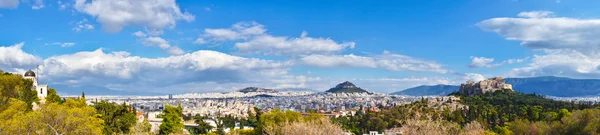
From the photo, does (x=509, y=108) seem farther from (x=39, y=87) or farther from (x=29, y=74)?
(x=29, y=74)

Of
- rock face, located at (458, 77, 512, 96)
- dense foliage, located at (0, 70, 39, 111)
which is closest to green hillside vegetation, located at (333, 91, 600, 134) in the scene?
rock face, located at (458, 77, 512, 96)

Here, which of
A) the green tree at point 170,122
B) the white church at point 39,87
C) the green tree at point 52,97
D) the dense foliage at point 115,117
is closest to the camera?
the dense foliage at point 115,117

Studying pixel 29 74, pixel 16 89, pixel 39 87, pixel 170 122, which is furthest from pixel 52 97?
pixel 170 122

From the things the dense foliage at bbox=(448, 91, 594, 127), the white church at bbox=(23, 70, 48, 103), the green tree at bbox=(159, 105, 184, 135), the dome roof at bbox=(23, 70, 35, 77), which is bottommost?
the dense foliage at bbox=(448, 91, 594, 127)

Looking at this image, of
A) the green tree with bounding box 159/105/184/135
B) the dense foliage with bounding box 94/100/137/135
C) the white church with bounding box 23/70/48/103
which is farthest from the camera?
the white church with bounding box 23/70/48/103

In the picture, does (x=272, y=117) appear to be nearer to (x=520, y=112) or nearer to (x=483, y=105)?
(x=520, y=112)

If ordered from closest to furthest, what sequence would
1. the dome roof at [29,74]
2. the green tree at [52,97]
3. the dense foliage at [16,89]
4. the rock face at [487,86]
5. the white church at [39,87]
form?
the dense foliage at [16,89]
the green tree at [52,97]
the white church at [39,87]
the dome roof at [29,74]
the rock face at [487,86]

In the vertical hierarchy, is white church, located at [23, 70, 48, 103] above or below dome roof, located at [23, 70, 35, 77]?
below

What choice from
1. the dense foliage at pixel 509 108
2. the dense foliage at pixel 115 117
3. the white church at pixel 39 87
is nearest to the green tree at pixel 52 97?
the white church at pixel 39 87

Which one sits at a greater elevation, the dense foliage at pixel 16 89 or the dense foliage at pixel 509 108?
the dense foliage at pixel 16 89

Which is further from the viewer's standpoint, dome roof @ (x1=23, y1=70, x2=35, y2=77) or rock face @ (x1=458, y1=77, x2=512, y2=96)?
rock face @ (x1=458, y1=77, x2=512, y2=96)

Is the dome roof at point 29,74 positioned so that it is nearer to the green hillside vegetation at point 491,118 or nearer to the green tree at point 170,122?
the green tree at point 170,122

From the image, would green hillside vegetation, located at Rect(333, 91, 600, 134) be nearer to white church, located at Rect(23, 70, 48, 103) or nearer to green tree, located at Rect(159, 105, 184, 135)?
green tree, located at Rect(159, 105, 184, 135)

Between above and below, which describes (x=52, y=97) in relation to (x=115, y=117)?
above
